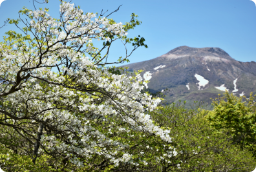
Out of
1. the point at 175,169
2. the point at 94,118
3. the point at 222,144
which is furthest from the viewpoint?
the point at 222,144

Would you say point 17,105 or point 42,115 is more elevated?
point 17,105

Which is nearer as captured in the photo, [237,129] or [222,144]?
[222,144]

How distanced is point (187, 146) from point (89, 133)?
5.80 metres

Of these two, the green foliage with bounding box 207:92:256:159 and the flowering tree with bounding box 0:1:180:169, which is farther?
the green foliage with bounding box 207:92:256:159

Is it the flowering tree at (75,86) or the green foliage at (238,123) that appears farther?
the green foliage at (238,123)

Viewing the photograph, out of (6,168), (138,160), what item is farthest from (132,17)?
(6,168)

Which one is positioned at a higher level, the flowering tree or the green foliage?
the flowering tree

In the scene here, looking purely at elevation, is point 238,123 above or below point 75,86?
below

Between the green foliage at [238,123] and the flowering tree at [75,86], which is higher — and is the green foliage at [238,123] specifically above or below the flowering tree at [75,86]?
below

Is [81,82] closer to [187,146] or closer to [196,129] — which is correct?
[187,146]

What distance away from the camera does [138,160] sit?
734 cm

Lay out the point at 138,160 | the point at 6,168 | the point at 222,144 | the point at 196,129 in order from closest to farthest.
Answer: the point at 6,168, the point at 138,160, the point at 222,144, the point at 196,129

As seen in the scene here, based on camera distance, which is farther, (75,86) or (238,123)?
(238,123)

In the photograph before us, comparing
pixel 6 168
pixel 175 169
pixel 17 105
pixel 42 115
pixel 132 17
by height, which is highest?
pixel 132 17
